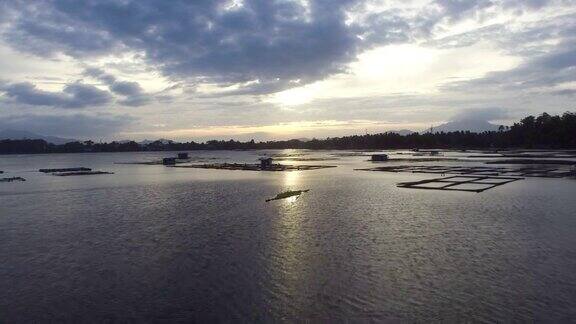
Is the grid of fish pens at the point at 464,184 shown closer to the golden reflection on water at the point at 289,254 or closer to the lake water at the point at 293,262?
the lake water at the point at 293,262

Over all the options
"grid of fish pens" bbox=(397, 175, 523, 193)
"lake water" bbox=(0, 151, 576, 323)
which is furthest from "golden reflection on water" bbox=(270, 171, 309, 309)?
"grid of fish pens" bbox=(397, 175, 523, 193)

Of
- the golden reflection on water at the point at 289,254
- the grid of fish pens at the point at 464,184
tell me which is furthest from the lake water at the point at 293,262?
the grid of fish pens at the point at 464,184

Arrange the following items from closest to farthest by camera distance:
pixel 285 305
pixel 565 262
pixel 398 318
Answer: pixel 398 318
pixel 285 305
pixel 565 262

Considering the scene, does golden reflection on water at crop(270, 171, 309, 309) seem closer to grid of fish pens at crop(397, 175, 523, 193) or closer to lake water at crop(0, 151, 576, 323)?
lake water at crop(0, 151, 576, 323)

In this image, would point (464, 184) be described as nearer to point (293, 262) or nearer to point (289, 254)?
point (289, 254)

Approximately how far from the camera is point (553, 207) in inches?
1107

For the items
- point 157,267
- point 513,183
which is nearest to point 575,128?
point 513,183

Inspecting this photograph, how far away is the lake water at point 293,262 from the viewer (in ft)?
40.1

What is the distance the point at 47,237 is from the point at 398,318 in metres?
17.3

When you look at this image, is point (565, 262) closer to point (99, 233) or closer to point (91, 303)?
point (91, 303)

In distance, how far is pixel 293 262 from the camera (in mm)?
16578

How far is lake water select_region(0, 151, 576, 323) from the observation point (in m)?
12.2

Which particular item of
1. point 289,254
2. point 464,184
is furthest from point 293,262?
point 464,184

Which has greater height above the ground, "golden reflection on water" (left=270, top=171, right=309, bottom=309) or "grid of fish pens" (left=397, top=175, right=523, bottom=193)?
"grid of fish pens" (left=397, top=175, right=523, bottom=193)
